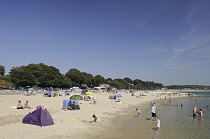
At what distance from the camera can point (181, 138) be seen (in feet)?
39.3

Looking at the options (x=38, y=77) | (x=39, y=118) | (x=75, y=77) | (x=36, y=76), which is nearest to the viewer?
(x=39, y=118)

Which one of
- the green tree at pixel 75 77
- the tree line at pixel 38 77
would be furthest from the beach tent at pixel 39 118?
the green tree at pixel 75 77

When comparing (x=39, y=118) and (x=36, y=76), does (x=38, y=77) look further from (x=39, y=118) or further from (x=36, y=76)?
(x=39, y=118)

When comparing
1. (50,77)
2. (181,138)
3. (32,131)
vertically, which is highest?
(50,77)

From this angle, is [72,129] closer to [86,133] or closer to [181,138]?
[86,133]

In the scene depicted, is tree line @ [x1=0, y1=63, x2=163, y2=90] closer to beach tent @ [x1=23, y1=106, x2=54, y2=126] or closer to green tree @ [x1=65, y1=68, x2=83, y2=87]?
green tree @ [x1=65, y1=68, x2=83, y2=87]

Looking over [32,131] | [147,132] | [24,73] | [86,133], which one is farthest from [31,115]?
[24,73]

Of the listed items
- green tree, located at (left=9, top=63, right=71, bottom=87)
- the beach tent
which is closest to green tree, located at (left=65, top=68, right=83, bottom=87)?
green tree, located at (left=9, top=63, right=71, bottom=87)

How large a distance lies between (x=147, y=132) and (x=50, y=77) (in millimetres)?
66687

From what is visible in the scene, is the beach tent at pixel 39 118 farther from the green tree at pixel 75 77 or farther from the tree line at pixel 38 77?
the green tree at pixel 75 77

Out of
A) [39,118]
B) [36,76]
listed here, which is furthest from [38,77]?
[39,118]

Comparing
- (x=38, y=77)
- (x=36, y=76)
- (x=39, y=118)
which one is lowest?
(x=39, y=118)

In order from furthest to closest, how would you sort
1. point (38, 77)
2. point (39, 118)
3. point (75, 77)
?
point (75, 77) → point (38, 77) → point (39, 118)

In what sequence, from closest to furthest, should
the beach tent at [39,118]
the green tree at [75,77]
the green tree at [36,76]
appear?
the beach tent at [39,118] → the green tree at [36,76] → the green tree at [75,77]
